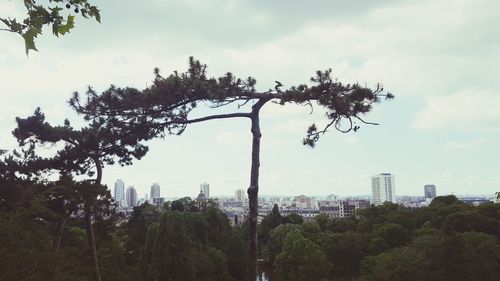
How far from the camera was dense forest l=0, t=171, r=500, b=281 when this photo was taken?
7.73 meters

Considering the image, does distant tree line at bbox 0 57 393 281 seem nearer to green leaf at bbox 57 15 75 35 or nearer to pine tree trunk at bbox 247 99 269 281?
pine tree trunk at bbox 247 99 269 281

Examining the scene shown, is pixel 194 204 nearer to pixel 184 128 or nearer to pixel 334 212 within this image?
pixel 184 128

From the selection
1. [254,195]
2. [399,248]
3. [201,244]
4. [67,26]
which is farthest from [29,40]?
[399,248]

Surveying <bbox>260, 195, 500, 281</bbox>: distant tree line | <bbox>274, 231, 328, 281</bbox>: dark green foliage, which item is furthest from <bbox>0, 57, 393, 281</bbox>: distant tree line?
<bbox>274, 231, 328, 281</bbox>: dark green foliage

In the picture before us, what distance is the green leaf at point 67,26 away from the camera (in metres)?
2.22

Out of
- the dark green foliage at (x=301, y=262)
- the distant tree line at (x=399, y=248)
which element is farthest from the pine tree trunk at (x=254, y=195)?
the dark green foliage at (x=301, y=262)

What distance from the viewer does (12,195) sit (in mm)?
10570

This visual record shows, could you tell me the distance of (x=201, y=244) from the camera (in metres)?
31.3

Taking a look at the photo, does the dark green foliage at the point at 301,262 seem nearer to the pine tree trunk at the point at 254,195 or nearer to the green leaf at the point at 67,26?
the pine tree trunk at the point at 254,195

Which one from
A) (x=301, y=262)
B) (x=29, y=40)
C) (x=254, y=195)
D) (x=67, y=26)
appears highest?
(x=67, y=26)

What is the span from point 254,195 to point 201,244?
24646mm

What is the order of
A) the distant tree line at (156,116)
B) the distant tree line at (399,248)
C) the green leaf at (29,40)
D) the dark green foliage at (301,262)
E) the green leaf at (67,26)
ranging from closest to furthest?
the green leaf at (29,40), the green leaf at (67,26), the distant tree line at (156,116), the distant tree line at (399,248), the dark green foliage at (301,262)

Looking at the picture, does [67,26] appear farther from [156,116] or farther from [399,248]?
[399,248]

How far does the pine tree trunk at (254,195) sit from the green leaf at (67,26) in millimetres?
5814
